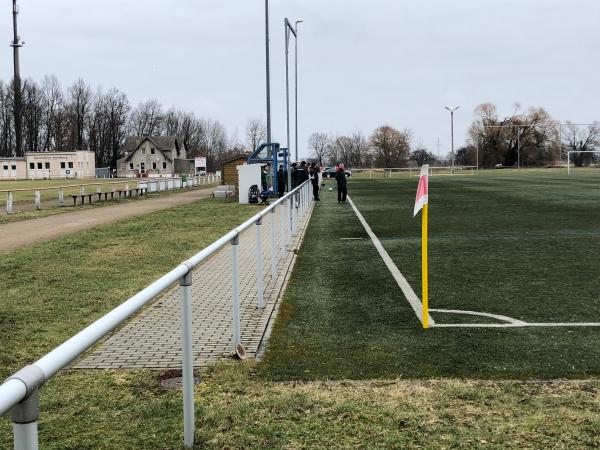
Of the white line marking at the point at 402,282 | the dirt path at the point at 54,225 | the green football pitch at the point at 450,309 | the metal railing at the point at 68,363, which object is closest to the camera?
the metal railing at the point at 68,363

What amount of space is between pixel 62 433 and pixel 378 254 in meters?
8.83

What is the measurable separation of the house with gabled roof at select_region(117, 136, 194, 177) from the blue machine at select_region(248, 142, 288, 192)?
8646 centimetres

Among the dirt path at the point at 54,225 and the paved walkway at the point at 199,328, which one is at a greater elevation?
the dirt path at the point at 54,225

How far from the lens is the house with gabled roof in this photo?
120875 mm

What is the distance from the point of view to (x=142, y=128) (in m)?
136

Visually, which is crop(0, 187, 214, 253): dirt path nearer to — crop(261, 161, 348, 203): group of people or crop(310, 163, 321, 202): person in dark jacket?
crop(261, 161, 348, 203): group of people

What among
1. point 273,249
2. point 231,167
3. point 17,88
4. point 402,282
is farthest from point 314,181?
point 17,88

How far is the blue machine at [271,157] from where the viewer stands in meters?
33.0

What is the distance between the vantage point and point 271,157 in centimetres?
3366

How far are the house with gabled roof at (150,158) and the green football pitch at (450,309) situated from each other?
356 ft

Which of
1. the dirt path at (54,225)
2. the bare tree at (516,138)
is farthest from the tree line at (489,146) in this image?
the dirt path at (54,225)

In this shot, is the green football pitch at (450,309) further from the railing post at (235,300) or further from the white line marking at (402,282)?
the railing post at (235,300)

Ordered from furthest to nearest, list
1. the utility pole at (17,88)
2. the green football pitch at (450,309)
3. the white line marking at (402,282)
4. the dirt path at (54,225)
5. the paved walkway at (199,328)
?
1. the utility pole at (17,88)
2. the dirt path at (54,225)
3. the white line marking at (402,282)
4. the paved walkway at (199,328)
5. the green football pitch at (450,309)

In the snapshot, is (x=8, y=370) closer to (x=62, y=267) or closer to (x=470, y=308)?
(x=470, y=308)
